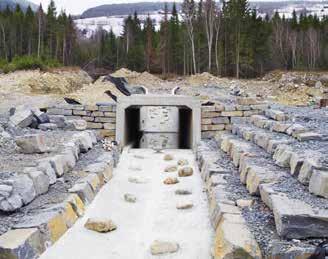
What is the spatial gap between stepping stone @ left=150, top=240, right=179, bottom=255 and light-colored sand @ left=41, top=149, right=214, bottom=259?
7 centimetres

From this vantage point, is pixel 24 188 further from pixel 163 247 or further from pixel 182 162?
pixel 182 162

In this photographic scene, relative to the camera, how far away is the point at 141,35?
56781 mm

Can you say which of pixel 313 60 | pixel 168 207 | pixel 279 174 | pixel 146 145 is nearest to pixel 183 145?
pixel 146 145

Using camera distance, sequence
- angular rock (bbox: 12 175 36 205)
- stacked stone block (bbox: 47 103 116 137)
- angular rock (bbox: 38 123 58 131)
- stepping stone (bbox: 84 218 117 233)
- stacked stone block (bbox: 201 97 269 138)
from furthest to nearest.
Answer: stacked stone block (bbox: 201 97 269 138) < stacked stone block (bbox: 47 103 116 137) < angular rock (bbox: 38 123 58 131) < stepping stone (bbox: 84 218 117 233) < angular rock (bbox: 12 175 36 205)

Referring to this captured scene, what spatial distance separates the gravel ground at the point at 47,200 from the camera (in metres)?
5.37

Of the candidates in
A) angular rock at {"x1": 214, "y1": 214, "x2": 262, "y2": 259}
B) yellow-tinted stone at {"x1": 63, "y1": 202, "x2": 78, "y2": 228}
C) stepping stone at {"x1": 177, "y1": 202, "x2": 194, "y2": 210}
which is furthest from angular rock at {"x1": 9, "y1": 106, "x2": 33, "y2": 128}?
angular rock at {"x1": 214, "y1": 214, "x2": 262, "y2": 259}

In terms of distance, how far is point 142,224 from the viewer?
672 cm

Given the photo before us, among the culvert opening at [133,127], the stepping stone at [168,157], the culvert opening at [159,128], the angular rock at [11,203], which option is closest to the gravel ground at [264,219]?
the angular rock at [11,203]

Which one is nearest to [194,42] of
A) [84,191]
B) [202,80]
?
[202,80]

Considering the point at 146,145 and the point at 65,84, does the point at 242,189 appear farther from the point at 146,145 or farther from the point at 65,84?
the point at 65,84

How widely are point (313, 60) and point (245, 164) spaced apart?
142 ft

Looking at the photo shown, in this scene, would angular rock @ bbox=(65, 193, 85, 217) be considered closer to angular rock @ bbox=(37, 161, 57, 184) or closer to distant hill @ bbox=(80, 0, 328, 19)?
angular rock @ bbox=(37, 161, 57, 184)

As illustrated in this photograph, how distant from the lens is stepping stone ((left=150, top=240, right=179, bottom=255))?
5.65m

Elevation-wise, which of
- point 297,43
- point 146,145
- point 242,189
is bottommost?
point 146,145
